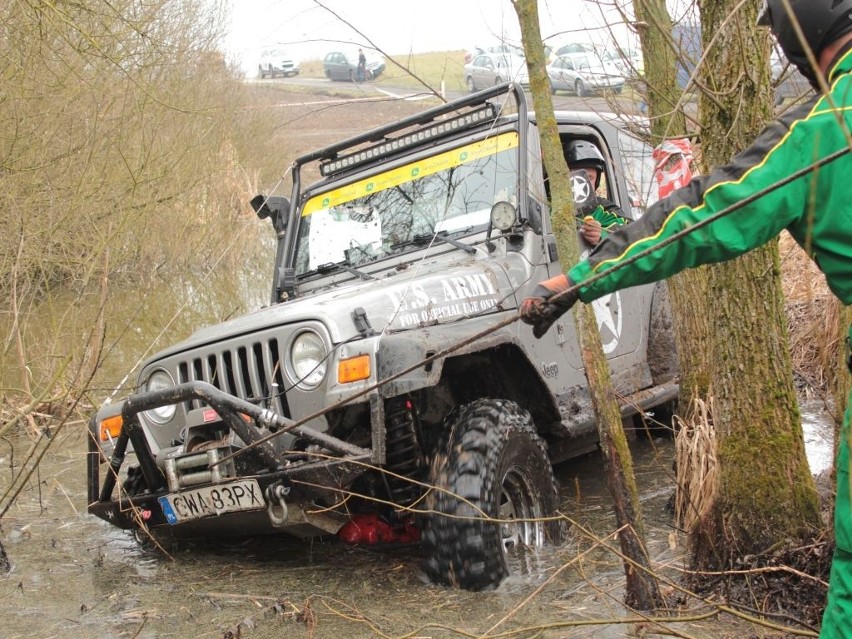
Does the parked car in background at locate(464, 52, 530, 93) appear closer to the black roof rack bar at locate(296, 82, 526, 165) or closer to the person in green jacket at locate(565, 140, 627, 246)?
the black roof rack bar at locate(296, 82, 526, 165)

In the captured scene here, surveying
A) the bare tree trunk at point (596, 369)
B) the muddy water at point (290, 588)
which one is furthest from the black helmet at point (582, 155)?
the bare tree trunk at point (596, 369)

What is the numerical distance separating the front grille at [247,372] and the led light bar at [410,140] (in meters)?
1.67

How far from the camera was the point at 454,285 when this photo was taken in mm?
4559

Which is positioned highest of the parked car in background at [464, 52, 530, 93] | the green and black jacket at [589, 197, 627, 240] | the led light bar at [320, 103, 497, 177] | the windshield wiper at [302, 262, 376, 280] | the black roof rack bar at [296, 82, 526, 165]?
the parked car in background at [464, 52, 530, 93]

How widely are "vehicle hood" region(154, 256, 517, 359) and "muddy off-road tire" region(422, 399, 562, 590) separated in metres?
0.47

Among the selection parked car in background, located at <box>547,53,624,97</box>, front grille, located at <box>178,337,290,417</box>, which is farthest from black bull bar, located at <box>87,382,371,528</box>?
parked car in background, located at <box>547,53,624,97</box>

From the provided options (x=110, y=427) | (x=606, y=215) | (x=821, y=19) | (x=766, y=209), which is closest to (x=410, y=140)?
(x=606, y=215)

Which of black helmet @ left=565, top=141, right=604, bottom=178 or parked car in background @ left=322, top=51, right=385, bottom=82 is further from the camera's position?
black helmet @ left=565, top=141, right=604, bottom=178

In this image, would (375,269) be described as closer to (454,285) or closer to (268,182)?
(454,285)

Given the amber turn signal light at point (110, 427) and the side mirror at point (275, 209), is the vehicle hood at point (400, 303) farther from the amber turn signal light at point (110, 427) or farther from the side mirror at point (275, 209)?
the side mirror at point (275, 209)

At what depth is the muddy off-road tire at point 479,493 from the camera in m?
3.88

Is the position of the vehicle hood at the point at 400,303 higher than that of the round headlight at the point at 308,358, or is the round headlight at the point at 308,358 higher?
the vehicle hood at the point at 400,303

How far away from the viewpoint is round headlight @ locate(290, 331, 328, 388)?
13.3 ft

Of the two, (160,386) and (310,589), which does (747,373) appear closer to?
(310,589)
